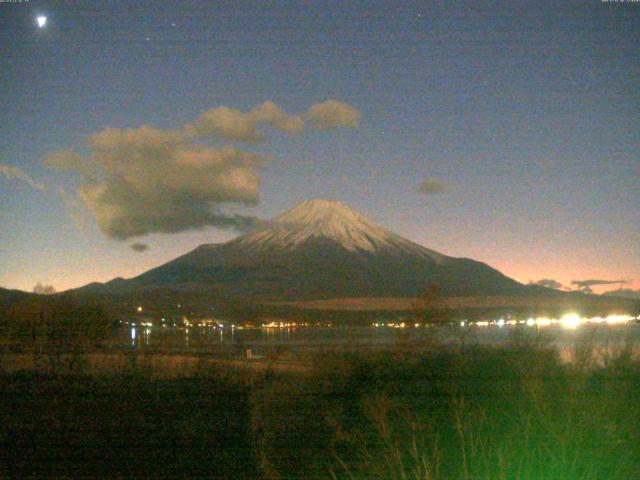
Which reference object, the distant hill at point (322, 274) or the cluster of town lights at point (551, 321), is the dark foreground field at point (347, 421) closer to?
the cluster of town lights at point (551, 321)

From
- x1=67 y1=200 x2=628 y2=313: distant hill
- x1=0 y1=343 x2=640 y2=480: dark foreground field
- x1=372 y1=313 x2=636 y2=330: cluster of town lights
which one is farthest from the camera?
x1=67 y1=200 x2=628 y2=313: distant hill

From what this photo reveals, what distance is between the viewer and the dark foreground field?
6.07 m

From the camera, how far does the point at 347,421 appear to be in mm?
11047

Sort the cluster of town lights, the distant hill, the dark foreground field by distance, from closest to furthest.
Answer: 1. the dark foreground field
2. the cluster of town lights
3. the distant hill

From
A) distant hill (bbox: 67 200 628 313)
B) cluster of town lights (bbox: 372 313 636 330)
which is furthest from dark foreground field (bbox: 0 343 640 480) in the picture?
distant hill (bbox: 67 200 628 313)

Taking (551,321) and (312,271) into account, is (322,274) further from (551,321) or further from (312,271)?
(551,321)

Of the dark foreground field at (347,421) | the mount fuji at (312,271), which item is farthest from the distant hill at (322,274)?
the dark foreground field at (347,421)

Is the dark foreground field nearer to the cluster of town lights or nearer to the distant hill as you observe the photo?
the cluster of town lights

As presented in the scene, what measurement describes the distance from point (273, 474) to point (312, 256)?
323ft

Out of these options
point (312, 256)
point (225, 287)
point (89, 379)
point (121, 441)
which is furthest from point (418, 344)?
point (312, 256)

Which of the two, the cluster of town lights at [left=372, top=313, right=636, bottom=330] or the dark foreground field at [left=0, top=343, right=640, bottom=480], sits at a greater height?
the cluster of town lights at [left=372, top=313, right=636, bottom=330]

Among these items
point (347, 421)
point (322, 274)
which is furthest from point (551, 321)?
point (322, 274)

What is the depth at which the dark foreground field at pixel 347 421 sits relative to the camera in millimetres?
6070

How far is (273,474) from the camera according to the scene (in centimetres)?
781
